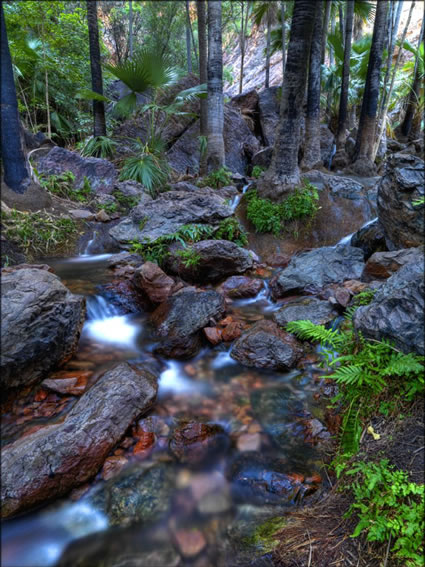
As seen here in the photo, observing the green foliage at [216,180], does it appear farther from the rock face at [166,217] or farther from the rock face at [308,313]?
the rock face at [308,313]

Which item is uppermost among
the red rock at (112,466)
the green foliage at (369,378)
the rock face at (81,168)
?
the rock face at (81,168)

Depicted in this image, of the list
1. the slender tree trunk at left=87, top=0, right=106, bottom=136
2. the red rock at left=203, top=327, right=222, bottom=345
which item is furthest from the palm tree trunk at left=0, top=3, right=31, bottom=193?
the slender tree trunk at left=87, top=0, right=106, bottom=136

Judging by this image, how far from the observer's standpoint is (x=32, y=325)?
2576mm

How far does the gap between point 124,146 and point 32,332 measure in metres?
9.45

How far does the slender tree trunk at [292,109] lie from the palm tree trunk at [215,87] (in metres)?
2.48

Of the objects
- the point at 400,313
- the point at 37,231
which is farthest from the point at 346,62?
the point at 400,313

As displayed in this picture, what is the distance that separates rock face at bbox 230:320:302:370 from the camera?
345 cm

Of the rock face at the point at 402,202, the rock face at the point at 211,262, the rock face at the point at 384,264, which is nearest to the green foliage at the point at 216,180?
the rock face at the point at 211,262

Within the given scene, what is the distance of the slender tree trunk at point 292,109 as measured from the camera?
579cm

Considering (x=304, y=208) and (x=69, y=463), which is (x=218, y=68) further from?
(x=69, y=463)

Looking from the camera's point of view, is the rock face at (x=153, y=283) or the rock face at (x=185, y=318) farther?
the rock face at (x=153, y=283)

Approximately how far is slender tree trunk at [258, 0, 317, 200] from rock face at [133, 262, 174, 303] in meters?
3.52

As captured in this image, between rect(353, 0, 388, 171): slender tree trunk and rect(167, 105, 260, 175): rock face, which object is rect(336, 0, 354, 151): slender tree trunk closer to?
rect(353, 0, 388, 171): slender tree trunk

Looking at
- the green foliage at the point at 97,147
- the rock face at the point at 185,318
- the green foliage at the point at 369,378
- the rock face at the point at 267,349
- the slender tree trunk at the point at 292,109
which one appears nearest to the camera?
the green foliage at the point at 369,378
